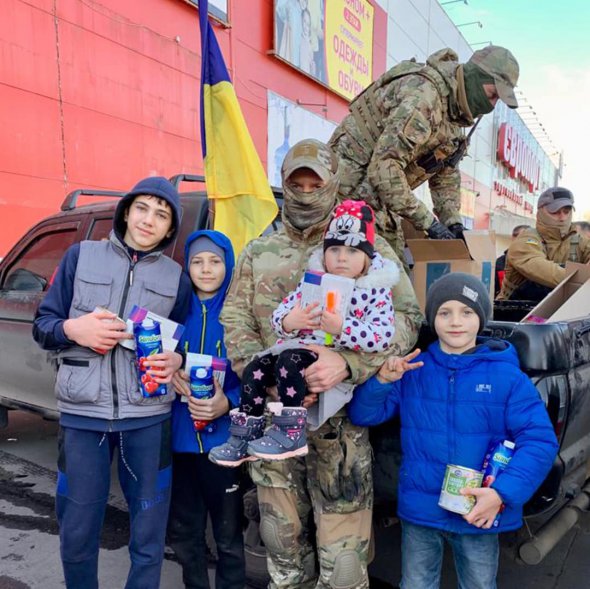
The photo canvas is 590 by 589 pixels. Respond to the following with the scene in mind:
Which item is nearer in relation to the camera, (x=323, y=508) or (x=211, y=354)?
(x=323, y=508)

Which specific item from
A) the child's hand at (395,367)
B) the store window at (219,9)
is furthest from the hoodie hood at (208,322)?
the store window at (219,9)

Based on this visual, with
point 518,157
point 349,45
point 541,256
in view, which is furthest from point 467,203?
point 541,256

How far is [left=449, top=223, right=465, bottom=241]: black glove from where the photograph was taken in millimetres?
3268

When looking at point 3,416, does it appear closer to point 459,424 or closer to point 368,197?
point 368,197

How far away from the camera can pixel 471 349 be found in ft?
6.33

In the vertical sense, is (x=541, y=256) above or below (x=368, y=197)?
below

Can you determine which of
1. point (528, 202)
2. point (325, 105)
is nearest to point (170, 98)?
point (325, 105)

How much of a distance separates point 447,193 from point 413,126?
3.10 ft

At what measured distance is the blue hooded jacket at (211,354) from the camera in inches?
86.7

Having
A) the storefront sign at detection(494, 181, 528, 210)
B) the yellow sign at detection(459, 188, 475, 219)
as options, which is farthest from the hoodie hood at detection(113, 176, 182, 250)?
the storefront sign at detection(494, 181, 528, 210)

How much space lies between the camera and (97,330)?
6.40 feet

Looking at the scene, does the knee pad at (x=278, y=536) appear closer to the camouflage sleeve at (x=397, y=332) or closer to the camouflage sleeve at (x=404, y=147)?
the camouflage sleeve at (x=397, y=332)

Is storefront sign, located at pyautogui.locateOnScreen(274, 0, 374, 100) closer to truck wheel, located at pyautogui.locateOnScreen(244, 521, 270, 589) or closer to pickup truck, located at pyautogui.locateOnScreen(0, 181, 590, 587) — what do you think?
pickup truck, located at pyautogui.locateOnScreen(0, 181, 590, 587)

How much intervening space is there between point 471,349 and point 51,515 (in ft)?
9.75
